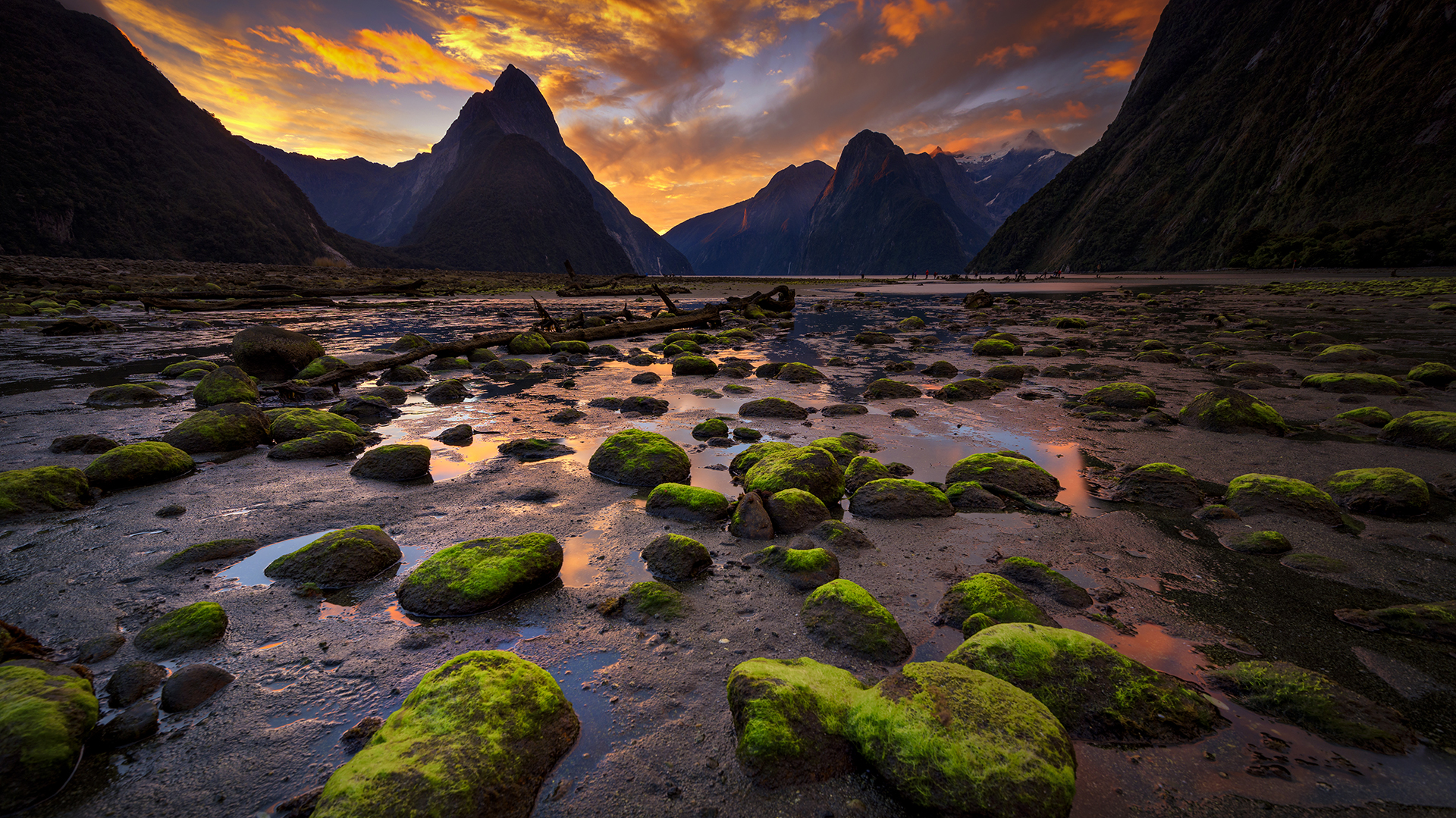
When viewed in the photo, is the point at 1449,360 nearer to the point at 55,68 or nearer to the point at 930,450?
the point at 930,450

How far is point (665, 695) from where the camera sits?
2943mm

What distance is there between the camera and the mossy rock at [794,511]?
4.93 metres

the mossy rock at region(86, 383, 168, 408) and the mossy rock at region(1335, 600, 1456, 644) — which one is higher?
the mossy rock at region(1335, 600, 1456, 644)

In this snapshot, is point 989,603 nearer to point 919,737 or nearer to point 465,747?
point 919,737

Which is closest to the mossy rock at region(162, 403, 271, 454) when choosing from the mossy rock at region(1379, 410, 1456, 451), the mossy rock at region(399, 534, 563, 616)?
the mossy rock at region(399, 534, 563, 616)

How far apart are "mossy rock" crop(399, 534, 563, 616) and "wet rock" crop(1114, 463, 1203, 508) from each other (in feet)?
19.0

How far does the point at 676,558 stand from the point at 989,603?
2.31m

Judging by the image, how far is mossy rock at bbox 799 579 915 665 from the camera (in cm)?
330

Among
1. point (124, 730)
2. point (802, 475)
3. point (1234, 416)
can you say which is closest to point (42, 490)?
point (124, 730)

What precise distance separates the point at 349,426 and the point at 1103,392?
1218 centimetres

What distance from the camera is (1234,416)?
24.6 feet

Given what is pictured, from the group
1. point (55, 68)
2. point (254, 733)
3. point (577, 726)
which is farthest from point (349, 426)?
point (55, 68)

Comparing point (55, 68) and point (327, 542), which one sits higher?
point (55, 68)

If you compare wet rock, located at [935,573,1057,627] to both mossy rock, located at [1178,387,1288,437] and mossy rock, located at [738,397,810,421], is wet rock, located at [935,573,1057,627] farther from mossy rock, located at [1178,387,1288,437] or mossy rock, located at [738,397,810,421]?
mossy rock, located at [1178,387,1288,437]
